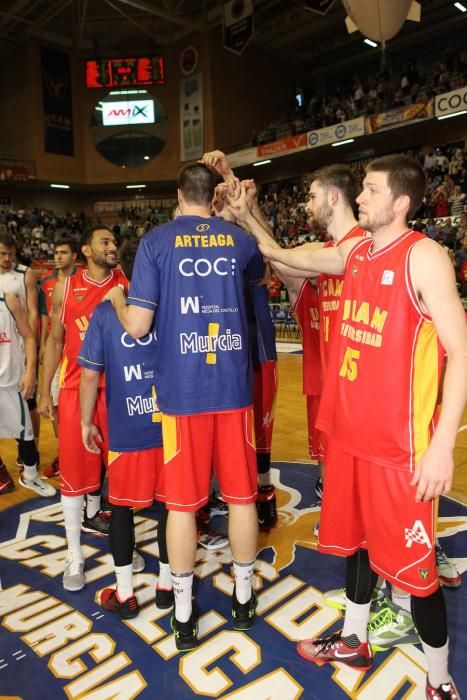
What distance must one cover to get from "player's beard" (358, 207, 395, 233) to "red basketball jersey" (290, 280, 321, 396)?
1.38 metres

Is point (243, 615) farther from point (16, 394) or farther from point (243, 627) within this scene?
point (16, 394)

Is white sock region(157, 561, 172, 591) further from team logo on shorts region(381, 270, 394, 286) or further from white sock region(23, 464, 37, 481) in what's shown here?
white sock region(23, 464, 37, 481)

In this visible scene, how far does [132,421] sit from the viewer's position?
264 centimetres

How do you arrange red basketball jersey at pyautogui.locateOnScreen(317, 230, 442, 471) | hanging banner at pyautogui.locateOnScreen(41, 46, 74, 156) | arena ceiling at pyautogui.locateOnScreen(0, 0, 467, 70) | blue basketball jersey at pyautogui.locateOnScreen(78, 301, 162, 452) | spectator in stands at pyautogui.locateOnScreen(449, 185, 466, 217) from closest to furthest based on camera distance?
1. red basketball jersey at pyautogui.locateOnScreen(317, 230, 442, 471)
2. blue basketball jersey at pyautogui.locateOnScreen(78, 301, 162, 452)
3. spectator in stands at pyautogui.locateOnScreen(449, 185, 466, 217)
4. arena ceiling at pyautogui.locateOnScreen(0, 0, 467, 70)
5. hanging banner at pyautogui.locateOnScreen(41, 46, 74, 156)


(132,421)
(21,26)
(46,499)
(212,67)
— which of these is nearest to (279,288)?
(46,499)

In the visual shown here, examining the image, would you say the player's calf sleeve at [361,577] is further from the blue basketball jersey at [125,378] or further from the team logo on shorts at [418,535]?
the blue basketball jersey at [125,378]

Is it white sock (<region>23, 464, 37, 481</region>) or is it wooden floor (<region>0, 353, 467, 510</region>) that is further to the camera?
white sock (<region>23, 464, 37, 481</region>)

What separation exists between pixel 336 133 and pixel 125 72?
38.2ft

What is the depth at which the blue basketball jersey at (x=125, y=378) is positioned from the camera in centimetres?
261

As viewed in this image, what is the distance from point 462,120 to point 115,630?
2283cm

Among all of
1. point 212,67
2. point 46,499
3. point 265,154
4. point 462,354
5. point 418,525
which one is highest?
point 212,67

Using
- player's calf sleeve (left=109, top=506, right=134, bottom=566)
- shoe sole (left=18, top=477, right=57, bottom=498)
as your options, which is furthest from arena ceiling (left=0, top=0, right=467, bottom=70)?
player's calf sleeve (left=109, top=506, right=134, bottom=566)

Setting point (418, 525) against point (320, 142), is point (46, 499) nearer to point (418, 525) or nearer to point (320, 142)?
point (418, 525)

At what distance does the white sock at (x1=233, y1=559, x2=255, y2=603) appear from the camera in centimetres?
Result: 253
